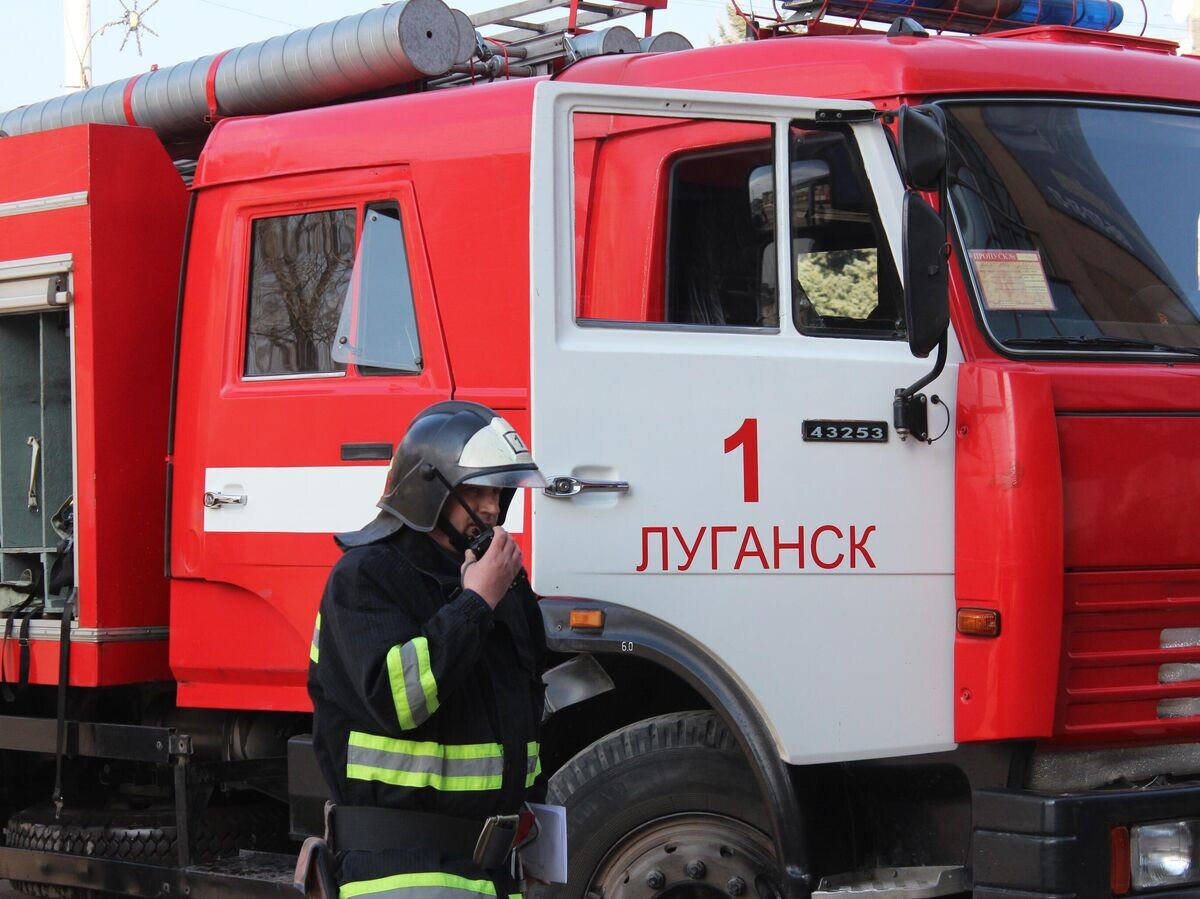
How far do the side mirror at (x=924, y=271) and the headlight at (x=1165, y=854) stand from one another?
1.28m

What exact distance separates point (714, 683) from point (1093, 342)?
130 cm

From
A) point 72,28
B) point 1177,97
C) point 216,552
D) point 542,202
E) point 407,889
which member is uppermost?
point 72,28

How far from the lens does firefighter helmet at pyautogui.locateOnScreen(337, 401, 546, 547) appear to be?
314cm

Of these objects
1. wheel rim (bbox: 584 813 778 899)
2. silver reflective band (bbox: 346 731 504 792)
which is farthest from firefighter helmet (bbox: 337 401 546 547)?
wheel rim (bbox: 584 813 778 899)

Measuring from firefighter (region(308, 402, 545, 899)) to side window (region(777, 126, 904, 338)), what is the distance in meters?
1.30

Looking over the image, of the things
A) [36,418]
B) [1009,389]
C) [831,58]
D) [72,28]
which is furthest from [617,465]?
[72,28]

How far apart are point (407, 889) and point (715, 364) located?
1.69m

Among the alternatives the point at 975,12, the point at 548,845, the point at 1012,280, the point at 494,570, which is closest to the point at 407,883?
the point at 548,845

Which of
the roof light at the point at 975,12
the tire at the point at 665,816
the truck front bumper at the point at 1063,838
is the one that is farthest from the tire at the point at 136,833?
the roof light at the point at 975,12

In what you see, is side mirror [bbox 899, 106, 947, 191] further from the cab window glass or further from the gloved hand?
the gloved hand

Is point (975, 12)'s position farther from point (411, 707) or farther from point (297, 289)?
point (411, 707)

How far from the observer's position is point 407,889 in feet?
→ 9.80

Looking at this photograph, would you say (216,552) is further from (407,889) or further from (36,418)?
(407,889)

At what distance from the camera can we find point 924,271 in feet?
12.7
